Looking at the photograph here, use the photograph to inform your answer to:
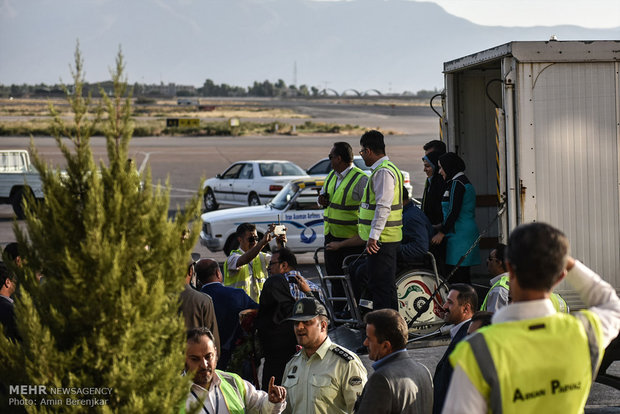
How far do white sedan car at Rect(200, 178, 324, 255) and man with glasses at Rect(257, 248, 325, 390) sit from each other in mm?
8128

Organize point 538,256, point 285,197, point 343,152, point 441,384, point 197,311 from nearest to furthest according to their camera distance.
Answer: point 538,256 → point 441,384 → point 197,311 → point 343,152 → point 285,197

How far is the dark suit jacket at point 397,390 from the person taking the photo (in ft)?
13.8

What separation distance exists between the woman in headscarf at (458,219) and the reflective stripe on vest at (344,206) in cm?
97

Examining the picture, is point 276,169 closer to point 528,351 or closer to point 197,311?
point 197,311

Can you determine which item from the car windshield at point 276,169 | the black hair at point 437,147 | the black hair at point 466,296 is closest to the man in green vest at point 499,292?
the black hair at point 466,296

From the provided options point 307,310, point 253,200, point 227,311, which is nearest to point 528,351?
point 307,310

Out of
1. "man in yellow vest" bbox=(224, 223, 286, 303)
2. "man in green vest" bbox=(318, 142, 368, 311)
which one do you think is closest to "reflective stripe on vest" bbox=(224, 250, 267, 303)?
"man in yellow vest" bbox=(224, 223, 286, 303)

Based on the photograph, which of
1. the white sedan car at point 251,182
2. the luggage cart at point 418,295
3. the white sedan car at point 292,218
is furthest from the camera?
the white sedan car at point 251,182

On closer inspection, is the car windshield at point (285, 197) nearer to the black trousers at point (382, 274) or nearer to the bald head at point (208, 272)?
the black trousers at point (382, 274)

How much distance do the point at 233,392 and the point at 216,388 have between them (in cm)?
11

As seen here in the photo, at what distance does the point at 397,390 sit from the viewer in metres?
4.23

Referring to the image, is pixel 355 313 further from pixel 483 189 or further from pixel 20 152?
pixel 20 152

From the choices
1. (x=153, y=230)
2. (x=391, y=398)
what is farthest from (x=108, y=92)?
(x=391, y=398)

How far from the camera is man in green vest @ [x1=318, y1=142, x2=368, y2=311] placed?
29.3ft
